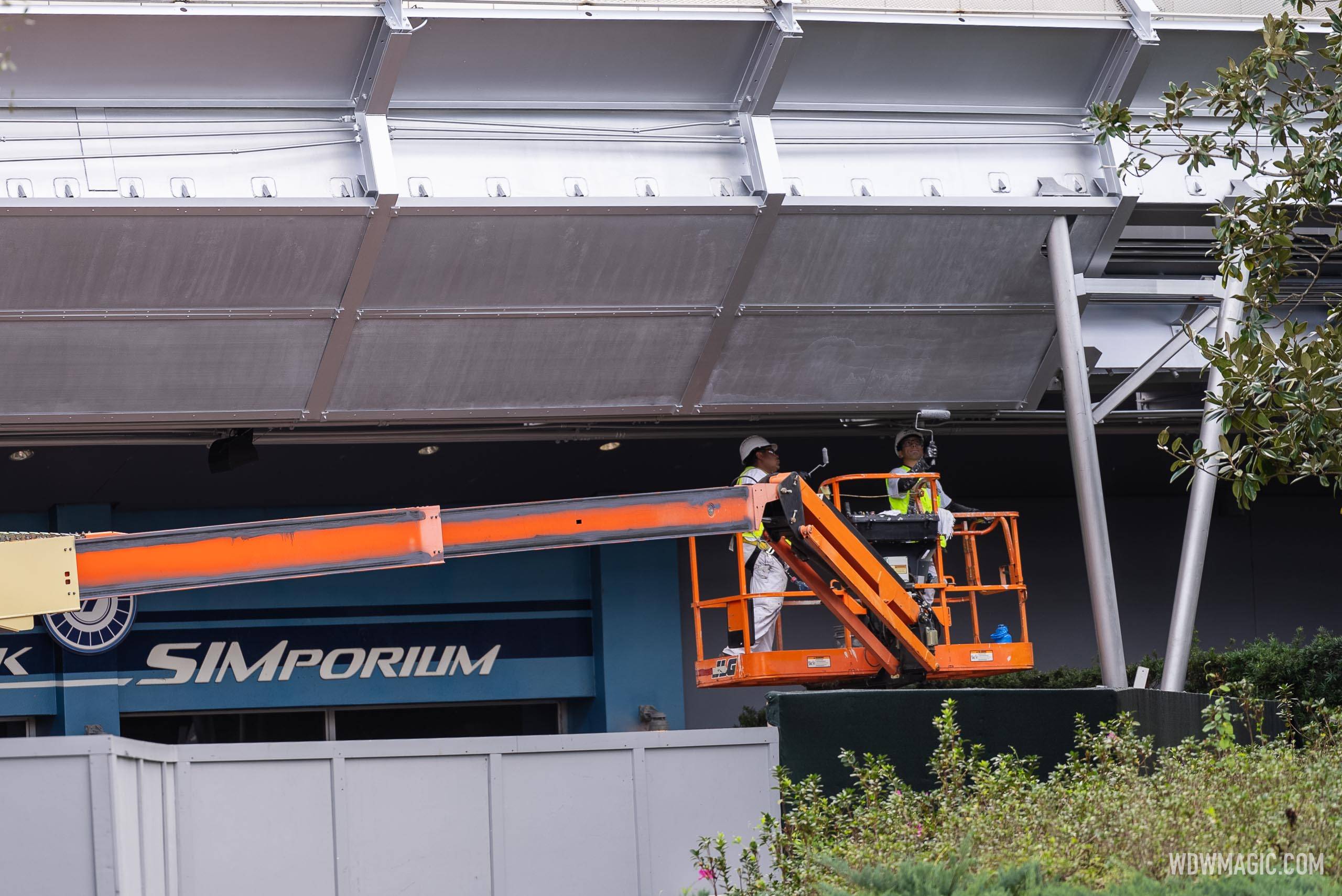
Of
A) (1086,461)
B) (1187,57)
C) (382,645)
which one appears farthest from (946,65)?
(382,645)

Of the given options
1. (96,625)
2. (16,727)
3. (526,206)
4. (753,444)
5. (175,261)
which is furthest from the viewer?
(16,727)

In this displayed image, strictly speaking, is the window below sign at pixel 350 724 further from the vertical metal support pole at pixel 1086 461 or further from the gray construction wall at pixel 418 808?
the vertical metal support pole at pixel 1086 461

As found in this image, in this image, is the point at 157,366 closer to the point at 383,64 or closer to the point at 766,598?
the point at 383,64

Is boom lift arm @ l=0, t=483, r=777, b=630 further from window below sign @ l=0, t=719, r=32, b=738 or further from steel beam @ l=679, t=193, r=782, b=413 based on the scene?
window below sign @ l=0, t=719, r=32, b=738

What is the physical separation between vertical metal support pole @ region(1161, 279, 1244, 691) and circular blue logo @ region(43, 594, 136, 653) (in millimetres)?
10536

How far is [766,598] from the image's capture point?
1307 cm

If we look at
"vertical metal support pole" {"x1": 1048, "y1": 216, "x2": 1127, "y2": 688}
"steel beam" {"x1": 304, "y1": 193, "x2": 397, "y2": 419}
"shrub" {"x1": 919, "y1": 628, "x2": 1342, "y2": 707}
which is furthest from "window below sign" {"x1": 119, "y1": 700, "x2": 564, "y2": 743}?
"vertical metal support pole" {"x1": 1048, "y1": 216, "x2": 1127, "y2": 688}

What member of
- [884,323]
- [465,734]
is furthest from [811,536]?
[465,734]

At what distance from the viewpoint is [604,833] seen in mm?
12133

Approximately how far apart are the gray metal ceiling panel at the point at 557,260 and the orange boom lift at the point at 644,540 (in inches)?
97.5

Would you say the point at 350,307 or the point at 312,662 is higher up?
the point at 350,307

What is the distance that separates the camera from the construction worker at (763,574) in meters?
13.1

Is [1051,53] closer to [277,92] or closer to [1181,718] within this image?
[1181,718]

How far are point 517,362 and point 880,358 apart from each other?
357 cm
